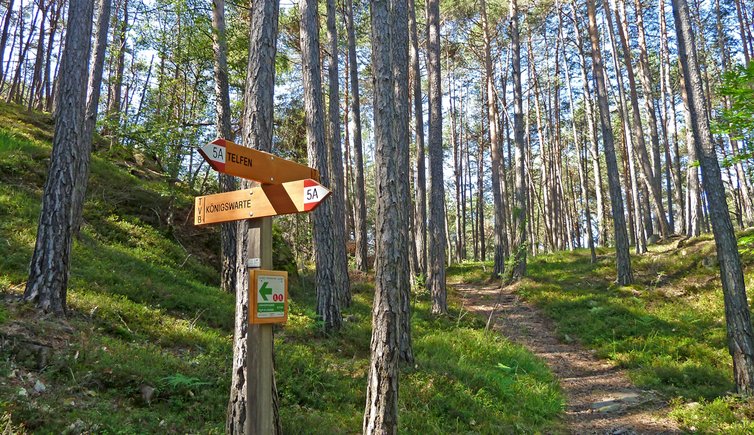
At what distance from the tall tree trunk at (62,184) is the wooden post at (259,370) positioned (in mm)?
4461

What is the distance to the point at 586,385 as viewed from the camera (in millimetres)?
8258

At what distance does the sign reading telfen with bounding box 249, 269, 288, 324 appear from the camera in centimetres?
314

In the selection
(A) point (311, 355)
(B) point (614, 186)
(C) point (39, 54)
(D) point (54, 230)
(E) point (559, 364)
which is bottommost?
(E) point (559, 364)

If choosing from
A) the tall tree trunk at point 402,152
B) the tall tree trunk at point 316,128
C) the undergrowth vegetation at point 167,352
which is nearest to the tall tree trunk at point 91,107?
the undergrowth vegetation at point 167,352

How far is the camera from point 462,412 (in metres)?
5.93

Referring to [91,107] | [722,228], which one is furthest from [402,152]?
[91,107]

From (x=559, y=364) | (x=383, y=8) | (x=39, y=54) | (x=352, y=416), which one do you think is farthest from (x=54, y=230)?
(x=39, y=54)

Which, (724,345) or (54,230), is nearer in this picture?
(54,230)

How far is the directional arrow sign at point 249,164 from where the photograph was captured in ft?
10.4

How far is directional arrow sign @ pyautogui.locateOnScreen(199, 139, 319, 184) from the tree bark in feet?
26.7

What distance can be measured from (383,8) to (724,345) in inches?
391

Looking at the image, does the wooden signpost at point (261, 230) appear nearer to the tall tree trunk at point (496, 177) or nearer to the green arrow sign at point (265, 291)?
the green arrow sign at point (265, 291)

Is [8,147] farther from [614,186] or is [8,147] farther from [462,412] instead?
[614,186]

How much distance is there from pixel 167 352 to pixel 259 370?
11.6 ft
